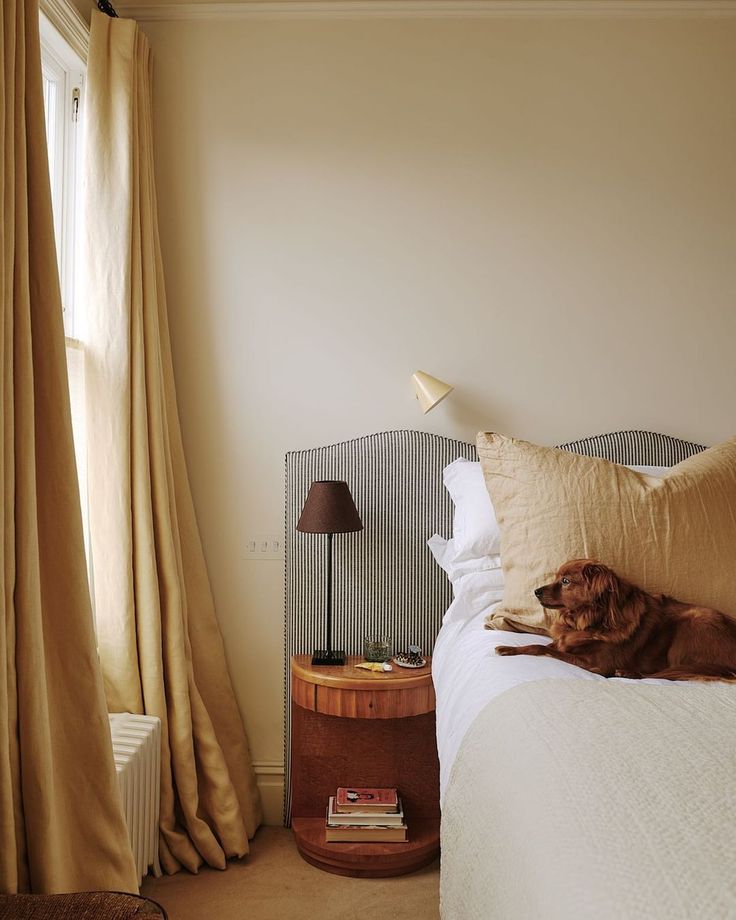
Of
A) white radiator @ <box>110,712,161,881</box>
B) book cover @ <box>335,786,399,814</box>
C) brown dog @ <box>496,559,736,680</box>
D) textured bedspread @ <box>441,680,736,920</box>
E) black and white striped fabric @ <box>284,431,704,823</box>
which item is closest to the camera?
textured bedspread @ <box>441,680,736,920</box>

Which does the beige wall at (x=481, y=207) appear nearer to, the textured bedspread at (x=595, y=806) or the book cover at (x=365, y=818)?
the book cover at (x=365, y=818)

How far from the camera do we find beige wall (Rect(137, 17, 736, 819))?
8.71ft

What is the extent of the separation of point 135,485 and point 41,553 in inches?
26.8

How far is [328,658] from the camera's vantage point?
2.48m

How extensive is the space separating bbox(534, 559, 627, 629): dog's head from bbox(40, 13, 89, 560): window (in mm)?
1402

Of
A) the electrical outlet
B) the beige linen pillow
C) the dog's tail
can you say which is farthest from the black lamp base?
the dog's tail

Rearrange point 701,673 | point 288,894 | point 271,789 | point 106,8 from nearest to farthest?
point 701,673 → point 288,894 → point 106,8 → point 271,789

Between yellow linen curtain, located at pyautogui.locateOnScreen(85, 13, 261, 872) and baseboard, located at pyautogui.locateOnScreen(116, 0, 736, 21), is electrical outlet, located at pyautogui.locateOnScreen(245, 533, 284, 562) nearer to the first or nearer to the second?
yellow linen curtain, located at pyautogui.locateOnScreen(85, 13, 261, 872)

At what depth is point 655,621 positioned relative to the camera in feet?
5.50

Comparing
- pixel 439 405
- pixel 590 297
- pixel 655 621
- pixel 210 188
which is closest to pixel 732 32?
pixel 590 297

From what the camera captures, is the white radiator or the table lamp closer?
the white radiator

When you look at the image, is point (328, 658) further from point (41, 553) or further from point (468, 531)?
point (41, 553)

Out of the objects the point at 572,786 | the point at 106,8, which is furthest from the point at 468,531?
the point at 106,8

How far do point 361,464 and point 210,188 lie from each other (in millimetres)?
1093
